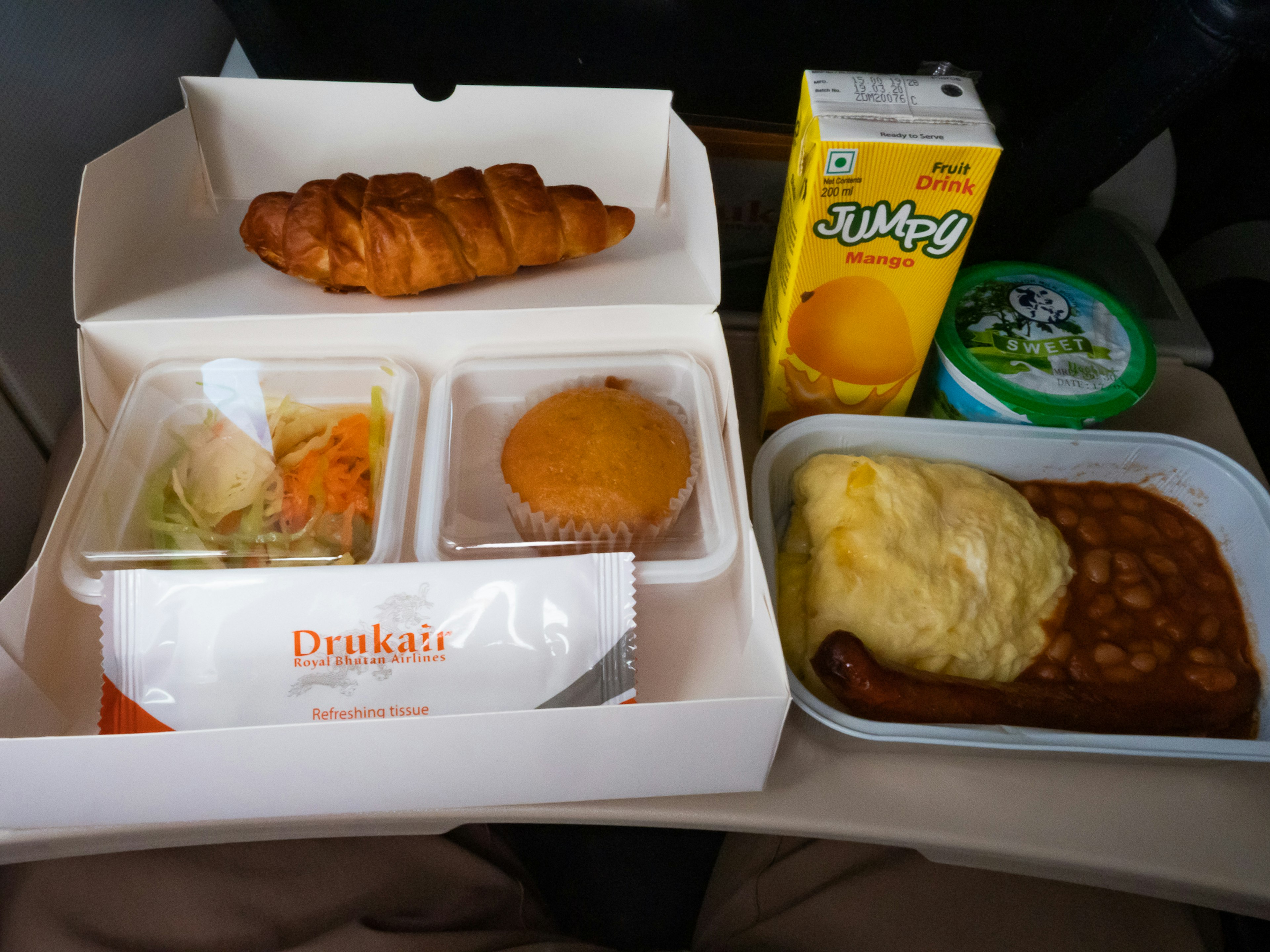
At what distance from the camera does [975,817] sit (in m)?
0.83

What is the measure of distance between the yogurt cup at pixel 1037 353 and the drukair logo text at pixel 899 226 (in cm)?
18

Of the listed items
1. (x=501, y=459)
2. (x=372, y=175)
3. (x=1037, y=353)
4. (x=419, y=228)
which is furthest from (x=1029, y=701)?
(x=372, y=175)

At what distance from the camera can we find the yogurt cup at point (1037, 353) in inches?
41.3

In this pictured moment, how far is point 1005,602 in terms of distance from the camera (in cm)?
99

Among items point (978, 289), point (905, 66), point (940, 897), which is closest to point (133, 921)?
point (940, 897)

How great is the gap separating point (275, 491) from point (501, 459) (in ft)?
1.01

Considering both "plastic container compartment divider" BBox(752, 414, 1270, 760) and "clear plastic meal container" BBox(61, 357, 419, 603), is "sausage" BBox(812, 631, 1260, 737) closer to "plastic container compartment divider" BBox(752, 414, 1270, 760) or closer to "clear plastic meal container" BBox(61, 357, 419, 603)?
"plastic container compartment divider" BBox(752, 414, 1270, 760)

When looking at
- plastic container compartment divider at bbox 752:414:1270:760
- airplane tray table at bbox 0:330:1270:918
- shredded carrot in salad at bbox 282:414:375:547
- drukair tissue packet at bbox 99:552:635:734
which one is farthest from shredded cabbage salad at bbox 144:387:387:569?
plastic container compartment divider at bbox 752:414:1270:760

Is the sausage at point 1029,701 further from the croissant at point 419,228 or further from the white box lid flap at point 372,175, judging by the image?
the croissant at point 419,228

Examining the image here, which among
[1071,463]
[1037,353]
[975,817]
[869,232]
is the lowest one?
[975,817]

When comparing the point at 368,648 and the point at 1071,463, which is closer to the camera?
the point at 368,648

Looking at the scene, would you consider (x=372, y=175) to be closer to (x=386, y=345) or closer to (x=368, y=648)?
(x=386, y=345)

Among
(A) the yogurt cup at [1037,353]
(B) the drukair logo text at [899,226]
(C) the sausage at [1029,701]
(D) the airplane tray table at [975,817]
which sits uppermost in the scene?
(B) the drukair logo text at [899,226]

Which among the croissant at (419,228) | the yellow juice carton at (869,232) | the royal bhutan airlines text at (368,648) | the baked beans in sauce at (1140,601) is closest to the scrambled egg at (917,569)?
the baked beans in sauce at (1140,601)
